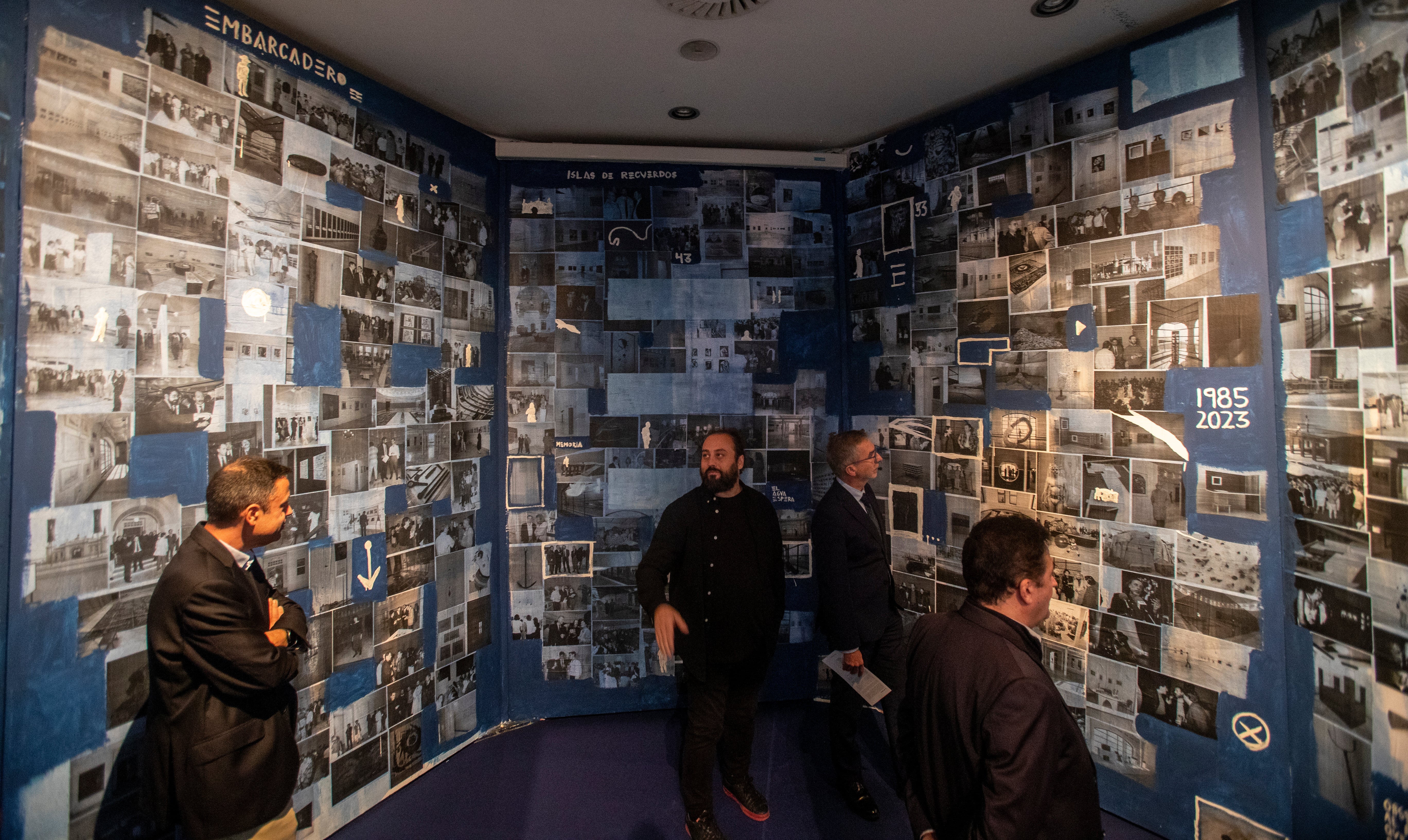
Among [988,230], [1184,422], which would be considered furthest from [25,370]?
[1184,422]

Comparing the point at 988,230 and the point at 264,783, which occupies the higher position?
the point at 988,230

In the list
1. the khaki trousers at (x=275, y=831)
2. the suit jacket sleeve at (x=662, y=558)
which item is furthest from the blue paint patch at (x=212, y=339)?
the suit jacket sleeve at (x=662, y=558)

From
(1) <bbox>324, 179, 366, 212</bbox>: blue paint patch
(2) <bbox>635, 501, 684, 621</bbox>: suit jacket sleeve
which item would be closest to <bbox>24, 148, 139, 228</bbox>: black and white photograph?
(1) <bbox>324, 179, 366, 212</bbox>: blue paint patch

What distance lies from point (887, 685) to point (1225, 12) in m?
3.08

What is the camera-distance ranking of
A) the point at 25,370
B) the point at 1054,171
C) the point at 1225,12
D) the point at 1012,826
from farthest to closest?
the point at 1054,171 → the point at 1225,12 → the point at 25,370 → the point at 1012,826

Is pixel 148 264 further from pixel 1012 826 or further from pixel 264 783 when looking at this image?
pixel 1012 826

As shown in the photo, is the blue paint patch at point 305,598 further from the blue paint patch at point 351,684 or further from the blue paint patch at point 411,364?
the blue paint patch at point 411,364

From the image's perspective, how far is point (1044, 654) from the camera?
2.96 metres

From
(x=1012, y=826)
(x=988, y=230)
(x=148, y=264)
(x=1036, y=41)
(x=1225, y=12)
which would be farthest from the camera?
(x=988, y=230)

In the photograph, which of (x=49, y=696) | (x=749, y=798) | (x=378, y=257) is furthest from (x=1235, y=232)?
(x=49, y=696)

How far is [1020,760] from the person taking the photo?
1.38 metres

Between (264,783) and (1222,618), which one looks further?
(1222,618)

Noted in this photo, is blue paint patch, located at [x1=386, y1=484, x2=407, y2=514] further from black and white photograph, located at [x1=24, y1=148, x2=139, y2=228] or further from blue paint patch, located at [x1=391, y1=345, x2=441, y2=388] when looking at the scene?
black and white photograph, located at [x1=24, y1=148, x2=139, y2=228]

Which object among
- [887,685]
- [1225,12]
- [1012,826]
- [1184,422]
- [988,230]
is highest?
[1225,12]
